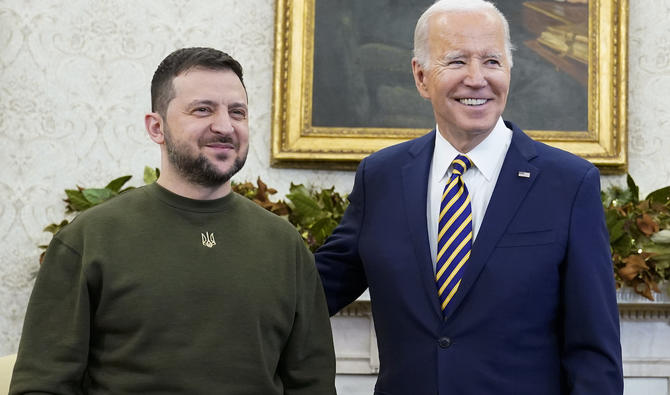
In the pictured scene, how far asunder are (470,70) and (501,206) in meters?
0.35

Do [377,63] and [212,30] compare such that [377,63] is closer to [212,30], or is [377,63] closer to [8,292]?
[212,30]

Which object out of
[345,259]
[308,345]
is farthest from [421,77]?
[308,345]

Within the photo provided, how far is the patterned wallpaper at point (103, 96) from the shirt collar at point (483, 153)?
1424mm

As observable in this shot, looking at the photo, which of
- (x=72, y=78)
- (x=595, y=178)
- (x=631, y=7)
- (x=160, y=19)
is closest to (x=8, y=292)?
(x=72, y=78)

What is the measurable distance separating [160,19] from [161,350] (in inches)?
86.8

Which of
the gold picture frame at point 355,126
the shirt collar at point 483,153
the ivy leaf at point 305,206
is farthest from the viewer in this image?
the gold picture frame at point 355,126

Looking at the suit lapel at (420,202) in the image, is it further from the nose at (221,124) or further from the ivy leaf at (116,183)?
the ivy leaf at (116,183)

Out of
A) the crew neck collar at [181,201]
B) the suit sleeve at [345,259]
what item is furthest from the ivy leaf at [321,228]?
the crew neck collar at [181,201]

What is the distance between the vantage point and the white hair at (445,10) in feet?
5.95

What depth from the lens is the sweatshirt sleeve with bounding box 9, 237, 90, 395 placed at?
1.44 m

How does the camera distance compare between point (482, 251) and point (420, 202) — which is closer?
point (482, 251)

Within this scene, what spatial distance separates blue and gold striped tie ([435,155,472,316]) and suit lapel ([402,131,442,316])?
3cm

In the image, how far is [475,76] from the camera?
1.77 metres

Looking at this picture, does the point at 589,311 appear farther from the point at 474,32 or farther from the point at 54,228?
the point at 54,228
